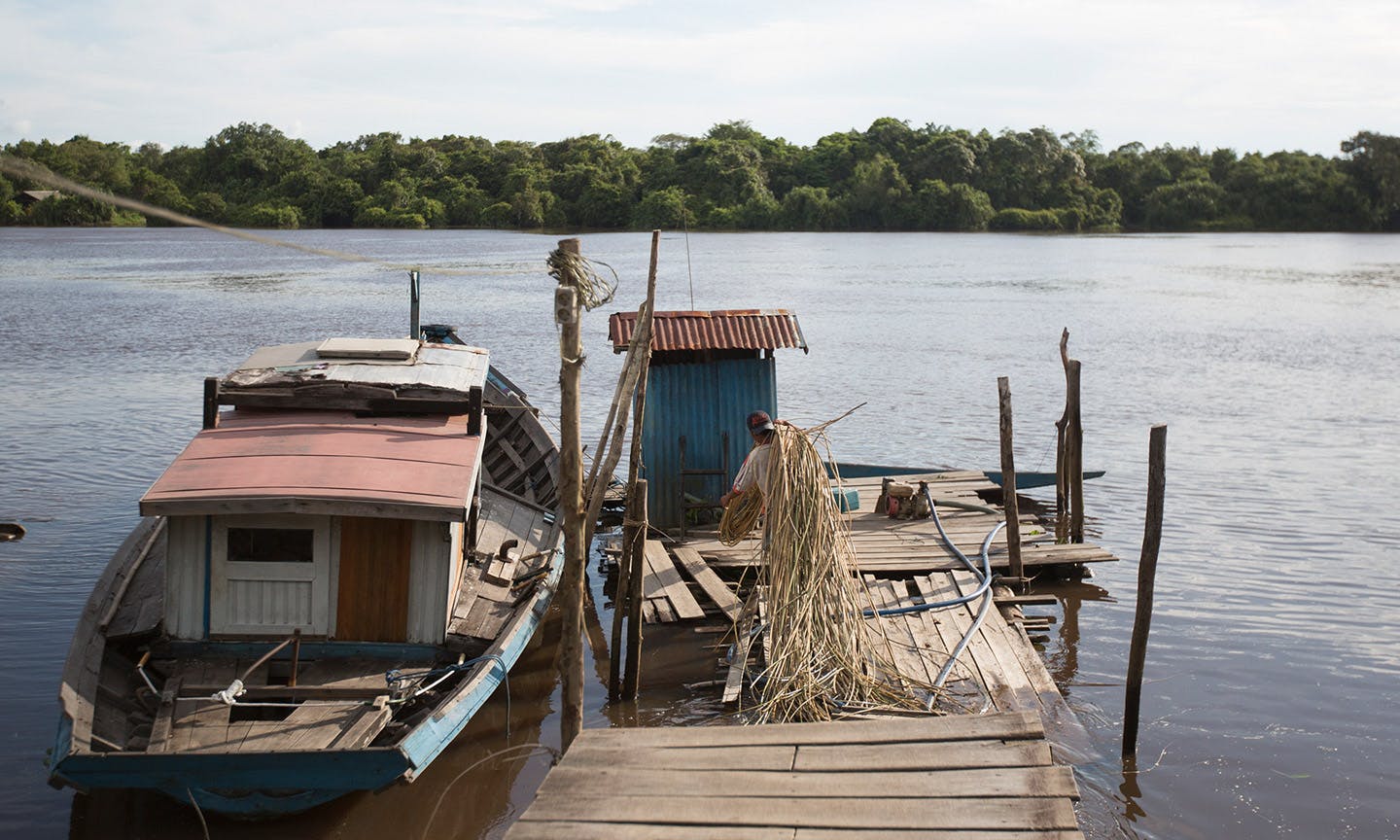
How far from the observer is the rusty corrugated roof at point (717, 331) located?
1368 cm

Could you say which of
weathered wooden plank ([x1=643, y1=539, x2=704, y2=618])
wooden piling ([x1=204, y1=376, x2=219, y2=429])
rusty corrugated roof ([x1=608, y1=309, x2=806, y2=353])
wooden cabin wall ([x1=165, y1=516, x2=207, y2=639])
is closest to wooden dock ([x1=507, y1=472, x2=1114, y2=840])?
weathered wooden plank ([x1=643, y1=539, x2=704, y2=618])

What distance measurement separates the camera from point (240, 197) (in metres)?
91.2

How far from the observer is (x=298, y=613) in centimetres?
912

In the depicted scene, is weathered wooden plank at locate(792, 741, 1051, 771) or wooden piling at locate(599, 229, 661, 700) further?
wooden piling at locate(599, 229, 661, 700)

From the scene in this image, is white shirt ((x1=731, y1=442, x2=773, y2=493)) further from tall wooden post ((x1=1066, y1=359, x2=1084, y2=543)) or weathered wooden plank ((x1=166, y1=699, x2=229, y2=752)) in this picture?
weathered wooden plank ((x1=166, y1=699, x2=229, y2=752))

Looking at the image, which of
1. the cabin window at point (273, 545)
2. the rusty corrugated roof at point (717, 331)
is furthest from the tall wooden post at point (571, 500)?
the rusty corrugated roof at point (717, 331)

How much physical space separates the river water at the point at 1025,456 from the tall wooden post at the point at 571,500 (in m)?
1.24

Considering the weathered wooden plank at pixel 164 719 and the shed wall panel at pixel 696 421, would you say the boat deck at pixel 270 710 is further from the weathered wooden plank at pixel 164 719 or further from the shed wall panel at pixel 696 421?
the shed wall panel at pixel 696 421

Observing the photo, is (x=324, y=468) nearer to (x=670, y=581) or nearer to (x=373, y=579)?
(x=373, y=579)

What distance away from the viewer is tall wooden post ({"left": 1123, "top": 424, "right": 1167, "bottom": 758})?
9.45m

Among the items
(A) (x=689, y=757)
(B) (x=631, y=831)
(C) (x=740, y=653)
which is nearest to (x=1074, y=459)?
(C) (x=740, y=653)

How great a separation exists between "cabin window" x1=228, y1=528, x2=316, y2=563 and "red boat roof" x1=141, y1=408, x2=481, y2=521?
0.47m

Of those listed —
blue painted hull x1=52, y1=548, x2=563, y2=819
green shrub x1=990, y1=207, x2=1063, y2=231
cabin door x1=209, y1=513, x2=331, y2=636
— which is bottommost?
blue painted hull x1=52, y1=548, x2=563, y2=819

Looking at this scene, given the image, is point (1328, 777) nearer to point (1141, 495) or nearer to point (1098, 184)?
point (1141, 495)
